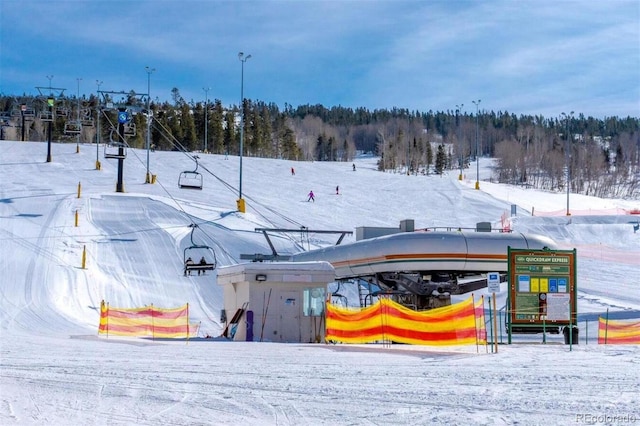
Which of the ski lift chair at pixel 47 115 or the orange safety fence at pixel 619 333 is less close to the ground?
the ski lift chair at pixel 47 115

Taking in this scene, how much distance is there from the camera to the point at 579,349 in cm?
1524

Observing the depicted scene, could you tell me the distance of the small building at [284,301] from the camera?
21594mm

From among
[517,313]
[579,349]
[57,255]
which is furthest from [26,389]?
[57,255]

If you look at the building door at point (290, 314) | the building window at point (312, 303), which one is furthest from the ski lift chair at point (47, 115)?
the building window at point (312, 303)

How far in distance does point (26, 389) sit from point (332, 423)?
409 cm

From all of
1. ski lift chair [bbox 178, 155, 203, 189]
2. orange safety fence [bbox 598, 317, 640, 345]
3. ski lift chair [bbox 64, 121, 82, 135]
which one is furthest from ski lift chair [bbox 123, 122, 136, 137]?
orange safety fence [bbox 598, 317, 640, 345]

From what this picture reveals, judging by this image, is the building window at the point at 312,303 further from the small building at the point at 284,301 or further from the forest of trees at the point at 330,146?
the forest of trees at the point at 330,146

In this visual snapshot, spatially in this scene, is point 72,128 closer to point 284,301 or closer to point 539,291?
point 284,301

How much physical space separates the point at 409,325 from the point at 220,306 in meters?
12.1

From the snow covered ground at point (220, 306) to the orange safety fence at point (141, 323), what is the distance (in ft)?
3.29

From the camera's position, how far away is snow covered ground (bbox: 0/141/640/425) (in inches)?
335

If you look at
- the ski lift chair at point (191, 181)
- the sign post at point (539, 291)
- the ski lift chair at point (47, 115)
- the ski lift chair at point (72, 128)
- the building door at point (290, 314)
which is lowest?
the building door at point (290, 314)

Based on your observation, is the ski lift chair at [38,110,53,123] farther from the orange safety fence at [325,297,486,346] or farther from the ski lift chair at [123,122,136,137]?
the orange safety fence at [325,297,486,346]

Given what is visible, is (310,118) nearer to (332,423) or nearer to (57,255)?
(57,255)
